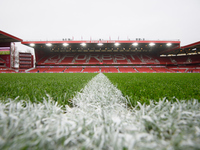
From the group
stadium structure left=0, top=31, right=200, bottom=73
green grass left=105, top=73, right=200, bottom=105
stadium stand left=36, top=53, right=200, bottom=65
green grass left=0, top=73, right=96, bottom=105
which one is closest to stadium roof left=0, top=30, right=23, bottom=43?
stadium structure left=0, top=31, right=200, bottom=73

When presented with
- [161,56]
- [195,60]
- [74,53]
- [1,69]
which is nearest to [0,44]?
[1,69]

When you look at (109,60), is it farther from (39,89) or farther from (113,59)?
(39,89)

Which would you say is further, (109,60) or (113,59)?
(113,59)

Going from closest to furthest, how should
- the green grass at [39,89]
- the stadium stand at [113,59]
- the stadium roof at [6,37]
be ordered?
the green grass at [39,89], the stadium roof at [6,37], the stadium stand at [113,59]

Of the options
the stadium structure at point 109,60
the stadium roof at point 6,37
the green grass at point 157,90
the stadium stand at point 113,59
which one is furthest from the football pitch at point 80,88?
the stadium stand at point 113,59

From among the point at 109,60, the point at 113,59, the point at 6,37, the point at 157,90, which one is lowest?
the point at 157,90

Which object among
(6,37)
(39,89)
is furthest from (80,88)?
(6,37)

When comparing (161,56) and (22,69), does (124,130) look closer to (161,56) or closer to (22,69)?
(22,69)

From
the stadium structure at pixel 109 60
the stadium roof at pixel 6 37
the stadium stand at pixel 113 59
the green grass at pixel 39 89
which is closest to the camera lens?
the green grass at pixel 39 89

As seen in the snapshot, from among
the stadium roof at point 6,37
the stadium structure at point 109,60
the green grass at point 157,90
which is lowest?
the green grass at point 157,90

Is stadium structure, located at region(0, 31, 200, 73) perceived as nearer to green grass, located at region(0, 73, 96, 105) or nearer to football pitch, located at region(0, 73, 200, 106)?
green grass, located at region(0, 73, 96, 105)

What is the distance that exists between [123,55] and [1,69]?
2564cm

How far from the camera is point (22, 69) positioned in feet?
72.1

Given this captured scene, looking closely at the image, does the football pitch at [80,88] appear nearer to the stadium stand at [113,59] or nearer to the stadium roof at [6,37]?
the stadium roof at [6,37]
